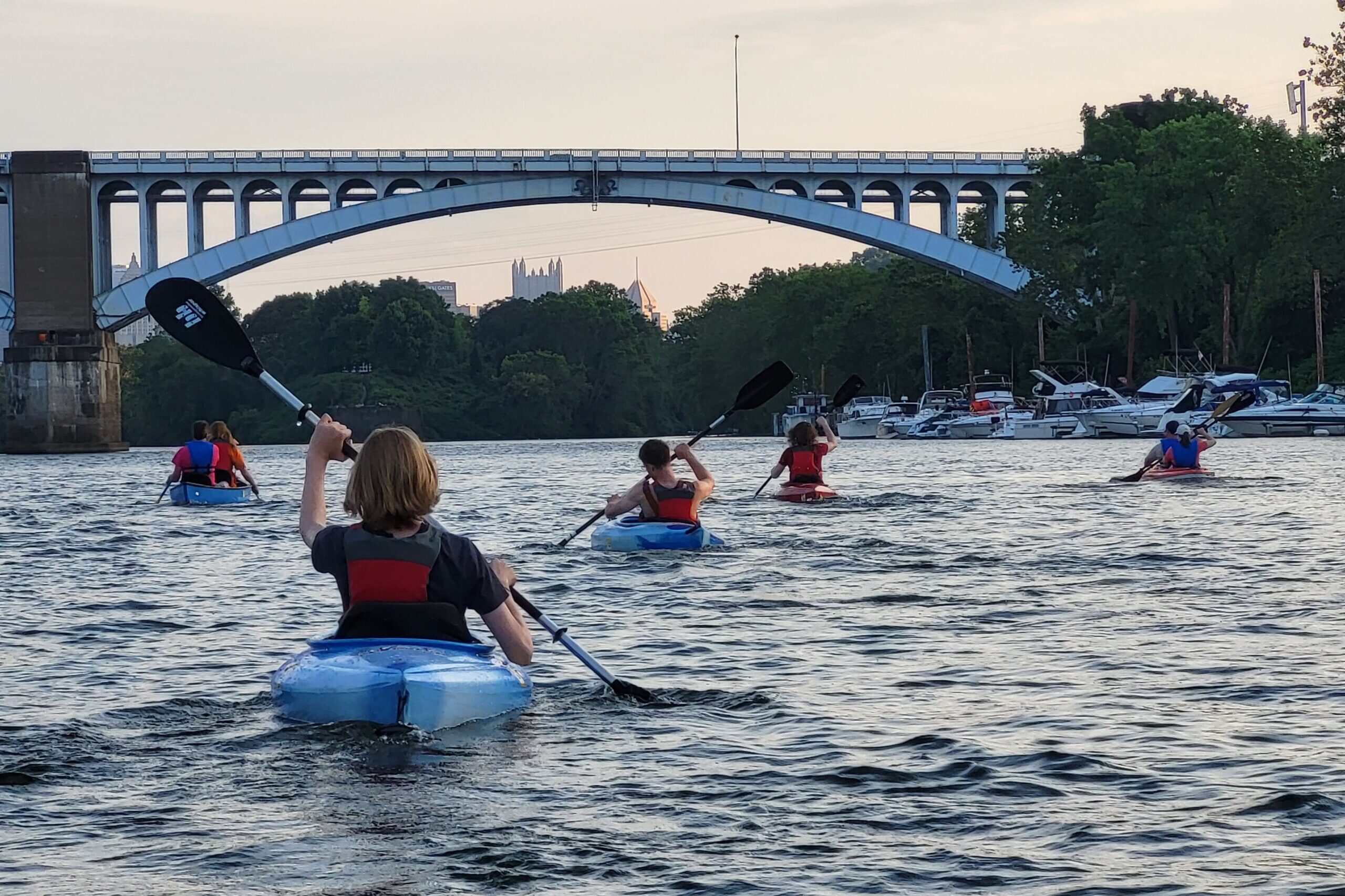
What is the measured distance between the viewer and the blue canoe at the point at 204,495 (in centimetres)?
2789

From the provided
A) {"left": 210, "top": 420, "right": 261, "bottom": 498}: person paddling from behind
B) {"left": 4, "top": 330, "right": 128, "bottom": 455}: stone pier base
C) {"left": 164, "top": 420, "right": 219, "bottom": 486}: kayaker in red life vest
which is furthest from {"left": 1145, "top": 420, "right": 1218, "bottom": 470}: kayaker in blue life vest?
{"left": 4, "top": 330, "right": 128, "bottom": 455}: stone pier base

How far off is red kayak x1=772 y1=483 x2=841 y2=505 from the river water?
6629 mm

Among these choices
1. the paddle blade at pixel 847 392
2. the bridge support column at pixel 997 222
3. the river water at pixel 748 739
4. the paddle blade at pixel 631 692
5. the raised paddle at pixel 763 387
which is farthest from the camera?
the bridge support column at pixel 997 222

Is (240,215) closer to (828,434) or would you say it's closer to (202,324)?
(828,434)

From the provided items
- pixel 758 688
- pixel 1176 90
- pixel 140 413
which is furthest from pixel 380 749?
pixel 140 413

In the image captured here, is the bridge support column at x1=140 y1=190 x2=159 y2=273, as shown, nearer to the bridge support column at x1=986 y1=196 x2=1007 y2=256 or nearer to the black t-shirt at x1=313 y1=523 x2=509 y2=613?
the bridge support column at x1=986 y1=196 x2=1007 y2=256

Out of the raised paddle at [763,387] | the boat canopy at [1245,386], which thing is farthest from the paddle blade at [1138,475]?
the boat canopy at [1245,386]

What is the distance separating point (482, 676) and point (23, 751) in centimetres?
186

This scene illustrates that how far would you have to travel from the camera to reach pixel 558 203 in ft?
232

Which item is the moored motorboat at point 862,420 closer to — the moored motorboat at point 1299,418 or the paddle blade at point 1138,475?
the moored motorboat at point 1299,418

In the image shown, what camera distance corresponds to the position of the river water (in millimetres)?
5918

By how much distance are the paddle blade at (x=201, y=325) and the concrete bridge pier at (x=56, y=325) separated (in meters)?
61.8

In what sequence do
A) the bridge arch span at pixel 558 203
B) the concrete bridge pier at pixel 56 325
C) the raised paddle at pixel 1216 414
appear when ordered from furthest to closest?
the concrete bridge pier at pixel 56 325, the bridge arch span at pixel 558 203, the raised paddle at pixel 1216 414

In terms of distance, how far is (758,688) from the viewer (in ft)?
31.0
